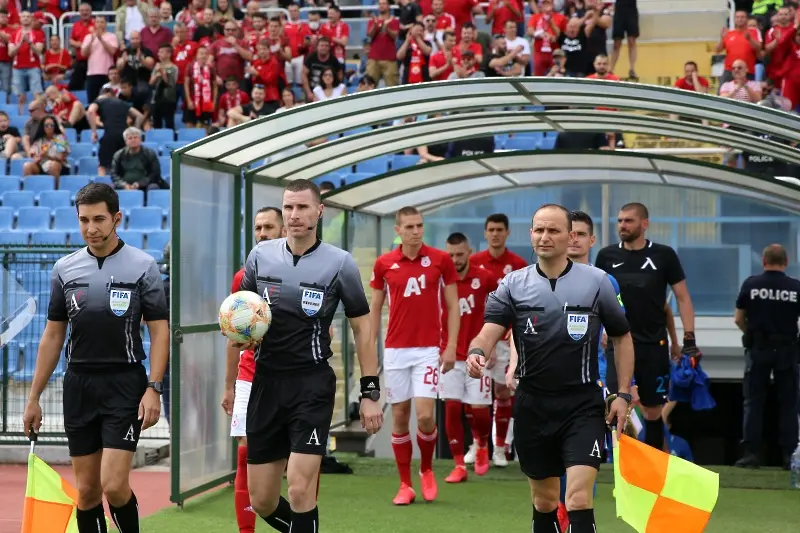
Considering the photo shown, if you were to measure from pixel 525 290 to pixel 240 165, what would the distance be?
483 centimetres

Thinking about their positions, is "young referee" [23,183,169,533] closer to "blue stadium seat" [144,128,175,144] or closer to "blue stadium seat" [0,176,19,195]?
"blue stadium seat" [0,176,19,195]

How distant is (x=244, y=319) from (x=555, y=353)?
1692mm

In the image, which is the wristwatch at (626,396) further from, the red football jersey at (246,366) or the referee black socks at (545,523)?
the red football jersey at (246,366)

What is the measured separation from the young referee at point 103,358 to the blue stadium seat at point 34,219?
1228cm

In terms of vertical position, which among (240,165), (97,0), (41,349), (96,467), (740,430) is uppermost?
(97,0)

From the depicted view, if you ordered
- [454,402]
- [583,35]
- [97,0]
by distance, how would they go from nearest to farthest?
[454,402] → [583,35] → [97,0]

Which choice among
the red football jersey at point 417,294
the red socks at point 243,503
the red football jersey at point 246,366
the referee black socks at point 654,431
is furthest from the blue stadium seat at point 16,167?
the red socks at point 243,503

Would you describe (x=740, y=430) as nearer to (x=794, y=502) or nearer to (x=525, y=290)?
(x=794, y=502)

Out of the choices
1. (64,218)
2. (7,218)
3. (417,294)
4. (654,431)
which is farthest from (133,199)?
(654,431)

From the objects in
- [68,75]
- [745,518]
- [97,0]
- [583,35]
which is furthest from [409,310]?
[97,0]

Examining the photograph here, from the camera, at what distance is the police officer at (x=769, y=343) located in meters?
12.1

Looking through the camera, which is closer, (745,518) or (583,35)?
(745,518)

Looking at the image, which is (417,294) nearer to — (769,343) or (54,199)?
(769,343)

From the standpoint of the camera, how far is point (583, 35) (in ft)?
63.5
